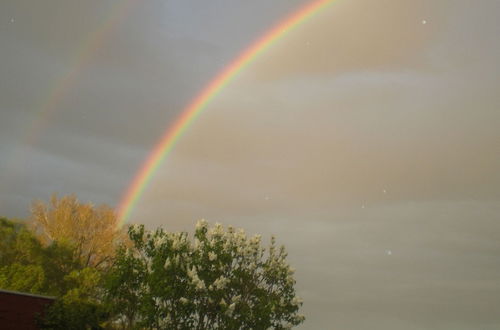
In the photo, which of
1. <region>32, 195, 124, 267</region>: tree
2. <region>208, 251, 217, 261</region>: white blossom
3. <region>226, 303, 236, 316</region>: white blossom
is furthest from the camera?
<region>32, 195, 124, 267</region>: tree

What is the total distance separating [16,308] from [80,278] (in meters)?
12.1

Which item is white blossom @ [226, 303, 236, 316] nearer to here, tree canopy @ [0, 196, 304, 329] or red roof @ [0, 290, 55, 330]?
tree canopy @ [0, 196, 304, 329]

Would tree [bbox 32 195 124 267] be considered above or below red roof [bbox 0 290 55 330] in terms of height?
above

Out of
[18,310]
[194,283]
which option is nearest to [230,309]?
[194,283]

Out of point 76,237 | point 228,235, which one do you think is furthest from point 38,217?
point 228,235

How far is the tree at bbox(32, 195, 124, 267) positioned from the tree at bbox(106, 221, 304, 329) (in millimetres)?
17188

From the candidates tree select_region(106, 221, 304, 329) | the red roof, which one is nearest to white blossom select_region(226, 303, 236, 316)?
tree select_region(106, 221, 304, 329)

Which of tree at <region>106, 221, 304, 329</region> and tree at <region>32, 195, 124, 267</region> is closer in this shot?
tree at <region>106, 221, 304, 329</region>

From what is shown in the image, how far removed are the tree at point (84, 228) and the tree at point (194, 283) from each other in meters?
17.2

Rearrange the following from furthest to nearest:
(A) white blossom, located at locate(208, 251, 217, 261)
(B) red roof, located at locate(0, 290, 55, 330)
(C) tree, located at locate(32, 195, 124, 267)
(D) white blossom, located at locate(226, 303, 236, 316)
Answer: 1. (C) tree, located at locate(32, 195, 124, 267)
2. (A) white blossom, located at locate(208, 251, 217, 261)
3. (D) white blossom, located at locate(226, 303, 236, 316)
4. (B) red roof, located at locate(0, 290, 55, 330)

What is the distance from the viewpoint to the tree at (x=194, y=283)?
28.4 m

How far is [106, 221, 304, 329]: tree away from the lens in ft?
93.1

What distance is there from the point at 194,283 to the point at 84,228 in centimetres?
2213

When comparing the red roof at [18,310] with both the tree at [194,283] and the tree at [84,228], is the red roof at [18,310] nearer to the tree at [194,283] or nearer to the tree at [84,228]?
the tree at [194,283]
